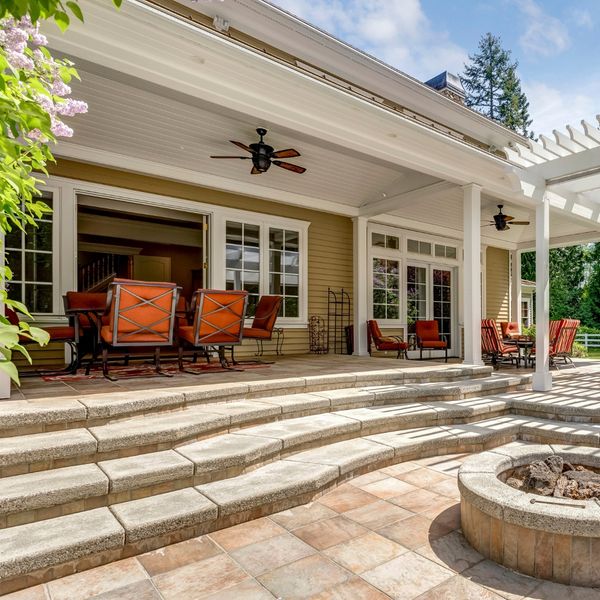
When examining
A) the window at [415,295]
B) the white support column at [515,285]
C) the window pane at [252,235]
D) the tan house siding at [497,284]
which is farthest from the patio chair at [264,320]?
the white support column at [515,285]

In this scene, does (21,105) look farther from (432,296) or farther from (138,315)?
(432,296)

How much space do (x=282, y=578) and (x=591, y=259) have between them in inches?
921

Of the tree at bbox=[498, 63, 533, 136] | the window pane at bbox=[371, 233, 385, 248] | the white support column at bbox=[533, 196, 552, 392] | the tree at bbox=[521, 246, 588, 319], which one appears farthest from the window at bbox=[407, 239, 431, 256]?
the tree at bbox=[498, 63, 533, 136]

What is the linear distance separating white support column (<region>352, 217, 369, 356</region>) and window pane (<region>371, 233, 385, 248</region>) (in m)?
0.40

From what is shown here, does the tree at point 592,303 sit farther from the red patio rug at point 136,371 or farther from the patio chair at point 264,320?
the red patio rug at point 136,371

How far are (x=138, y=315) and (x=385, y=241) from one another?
5.51 metres

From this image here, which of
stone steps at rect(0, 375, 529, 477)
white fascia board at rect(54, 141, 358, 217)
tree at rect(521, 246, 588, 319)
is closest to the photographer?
stone steps at rect(0, 375, 529, 477)

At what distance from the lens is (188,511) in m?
2.10

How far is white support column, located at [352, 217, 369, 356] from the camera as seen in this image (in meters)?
7.60

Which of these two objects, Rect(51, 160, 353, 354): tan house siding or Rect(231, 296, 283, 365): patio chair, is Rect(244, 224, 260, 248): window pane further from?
Rect(231, 296, 283, 365): patio chair

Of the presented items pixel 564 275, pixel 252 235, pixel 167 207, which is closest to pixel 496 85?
pixel 564 275

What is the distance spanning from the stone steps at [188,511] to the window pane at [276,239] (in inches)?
161

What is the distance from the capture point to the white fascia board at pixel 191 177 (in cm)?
507

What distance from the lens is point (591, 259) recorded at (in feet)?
Result: 66.6
